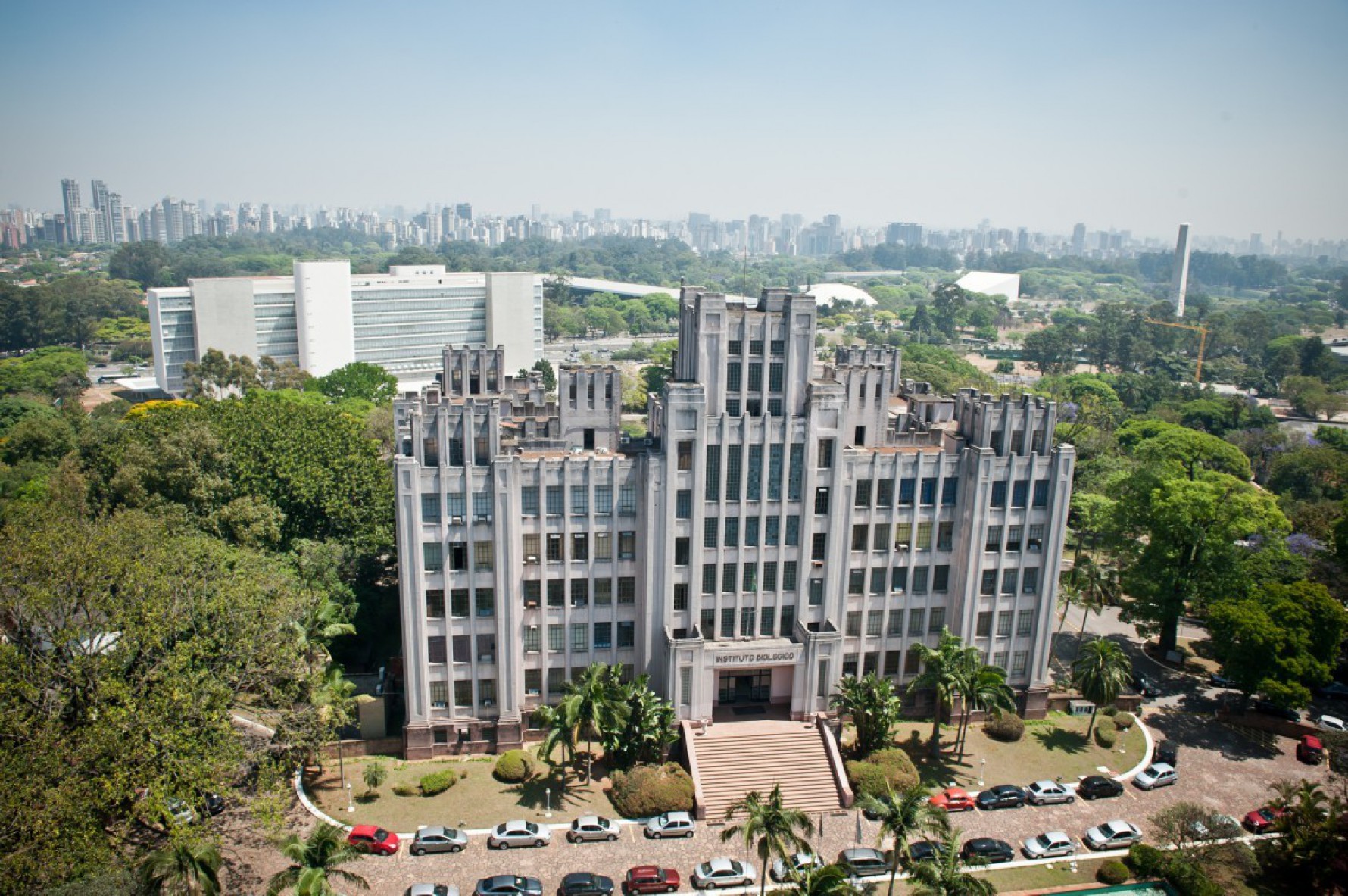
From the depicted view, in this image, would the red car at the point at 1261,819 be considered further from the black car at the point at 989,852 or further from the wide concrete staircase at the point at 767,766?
the wide concrete staircase at the point at 767,766

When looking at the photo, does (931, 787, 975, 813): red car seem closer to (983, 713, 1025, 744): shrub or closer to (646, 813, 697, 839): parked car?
(983, 713, 1025, 744): shrub

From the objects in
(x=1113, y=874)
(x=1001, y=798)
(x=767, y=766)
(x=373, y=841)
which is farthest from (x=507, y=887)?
(x=1113, y=874)

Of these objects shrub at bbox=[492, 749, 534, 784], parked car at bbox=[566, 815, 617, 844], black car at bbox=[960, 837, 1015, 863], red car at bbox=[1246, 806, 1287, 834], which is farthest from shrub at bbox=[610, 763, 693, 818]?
red car at bbox=[1246, 806, 1287, 834]

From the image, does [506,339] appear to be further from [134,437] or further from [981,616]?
[981,616]

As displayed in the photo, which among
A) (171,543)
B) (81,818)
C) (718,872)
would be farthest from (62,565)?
(718,872)

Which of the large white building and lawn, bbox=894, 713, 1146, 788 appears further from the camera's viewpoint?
the large white building

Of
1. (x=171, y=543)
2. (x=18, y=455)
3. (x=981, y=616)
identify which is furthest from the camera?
(x=18, y=455)
